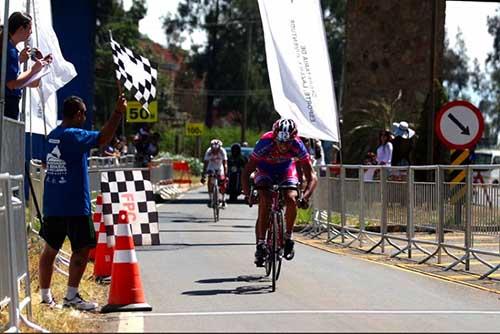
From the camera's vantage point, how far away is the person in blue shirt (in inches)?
397

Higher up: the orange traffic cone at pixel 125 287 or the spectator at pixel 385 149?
the spectator at pixel 385 149

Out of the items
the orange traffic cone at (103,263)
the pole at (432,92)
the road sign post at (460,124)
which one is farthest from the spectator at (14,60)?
the pole at (432,92)

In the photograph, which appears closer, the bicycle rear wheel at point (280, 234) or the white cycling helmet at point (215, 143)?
the bicycle rear wheel at point (280, 234)

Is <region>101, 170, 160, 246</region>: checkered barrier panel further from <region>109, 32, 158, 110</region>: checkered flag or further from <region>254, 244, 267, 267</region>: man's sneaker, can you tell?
<region>109, 32, 158, 110</region>: checkered flag

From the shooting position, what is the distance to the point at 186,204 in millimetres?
31625

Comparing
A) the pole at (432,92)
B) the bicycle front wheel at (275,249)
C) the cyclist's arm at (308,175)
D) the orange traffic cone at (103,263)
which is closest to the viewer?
the bicycle front wheel at (275,249)

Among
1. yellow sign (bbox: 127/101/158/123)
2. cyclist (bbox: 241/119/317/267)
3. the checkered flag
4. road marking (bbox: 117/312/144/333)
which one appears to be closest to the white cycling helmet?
yellow sign (bbox: 127/101/158/123)

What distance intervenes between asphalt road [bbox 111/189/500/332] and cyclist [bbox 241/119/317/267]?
534 mm

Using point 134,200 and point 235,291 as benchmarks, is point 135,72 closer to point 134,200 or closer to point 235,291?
point 134,200

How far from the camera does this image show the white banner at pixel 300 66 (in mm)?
17453

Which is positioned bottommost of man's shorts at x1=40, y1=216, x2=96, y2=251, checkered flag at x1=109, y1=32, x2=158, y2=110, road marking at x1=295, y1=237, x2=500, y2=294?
road marking at x1=295, y1=237, x2=500, y2=294

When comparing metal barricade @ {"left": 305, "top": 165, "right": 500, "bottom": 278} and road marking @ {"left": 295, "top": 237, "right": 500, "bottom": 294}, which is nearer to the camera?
road marking @ {"left": 295, "top": 237, "right": 500, "bottom": 294}

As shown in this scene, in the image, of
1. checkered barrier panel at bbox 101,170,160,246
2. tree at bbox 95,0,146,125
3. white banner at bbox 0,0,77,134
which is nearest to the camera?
checkered barrier panel at bbox 101,170,160,246

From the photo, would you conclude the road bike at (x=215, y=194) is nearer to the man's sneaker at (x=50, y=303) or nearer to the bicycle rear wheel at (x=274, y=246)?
the bicycle rear wheel at (x=274, y=246)
